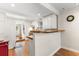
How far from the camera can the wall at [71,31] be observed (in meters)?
3.22

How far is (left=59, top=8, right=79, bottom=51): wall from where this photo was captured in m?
3.22

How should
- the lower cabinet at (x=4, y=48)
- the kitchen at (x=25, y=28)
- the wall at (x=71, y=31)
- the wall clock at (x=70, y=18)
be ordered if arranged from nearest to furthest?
the kitchen at (x=25, y=28) < the lower cabinet at (x=4, y=48) < the wall at (x=71, y=31) < the wall clock at (x=70, y=18)

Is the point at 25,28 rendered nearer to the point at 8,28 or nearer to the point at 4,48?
the point at 8,28

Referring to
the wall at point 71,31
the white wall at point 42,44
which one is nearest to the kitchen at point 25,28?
the white wall at point 42,44

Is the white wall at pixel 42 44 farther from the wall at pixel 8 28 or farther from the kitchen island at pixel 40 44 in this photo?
the wall at pixel 8 28

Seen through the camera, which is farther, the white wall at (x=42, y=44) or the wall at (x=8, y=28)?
the white wall at (x=42, y=44)

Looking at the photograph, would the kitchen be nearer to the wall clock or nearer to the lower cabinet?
the lower cabinet

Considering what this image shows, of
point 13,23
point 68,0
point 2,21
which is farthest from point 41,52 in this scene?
point 68,0

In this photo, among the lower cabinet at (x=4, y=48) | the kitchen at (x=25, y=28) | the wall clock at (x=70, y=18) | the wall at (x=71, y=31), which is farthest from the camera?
the wall clock at (x=70, y=18)

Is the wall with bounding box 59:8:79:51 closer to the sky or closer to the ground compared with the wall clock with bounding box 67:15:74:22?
closer to the ground

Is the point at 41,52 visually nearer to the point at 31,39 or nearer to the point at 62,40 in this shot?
the point at 31,39

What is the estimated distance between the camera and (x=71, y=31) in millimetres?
3324

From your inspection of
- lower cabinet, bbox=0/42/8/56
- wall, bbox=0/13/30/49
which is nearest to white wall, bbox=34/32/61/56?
wall, bbox=0/13/30/49

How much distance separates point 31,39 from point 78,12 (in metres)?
1.94
